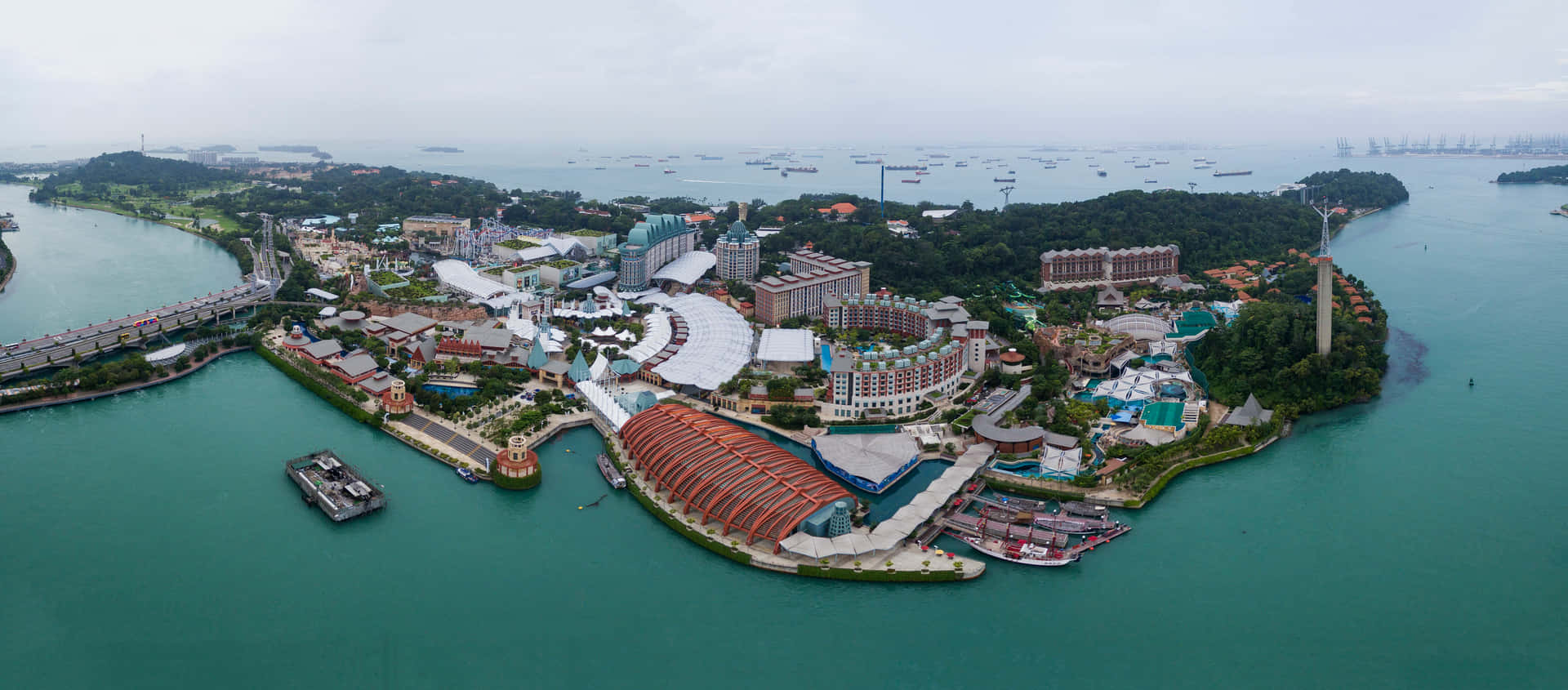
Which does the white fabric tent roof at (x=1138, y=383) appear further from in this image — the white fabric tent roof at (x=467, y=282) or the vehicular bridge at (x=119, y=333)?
the vehicular bridge at (x=119, y=333)

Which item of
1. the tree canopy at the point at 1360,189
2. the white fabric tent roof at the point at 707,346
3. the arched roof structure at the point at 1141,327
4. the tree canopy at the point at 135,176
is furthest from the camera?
the tree canopy at the point at 135,176

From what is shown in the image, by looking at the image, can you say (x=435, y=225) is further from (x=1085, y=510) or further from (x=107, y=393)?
(x=1085, y=510)

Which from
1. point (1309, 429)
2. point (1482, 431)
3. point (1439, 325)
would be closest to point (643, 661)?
point (1309, 429)

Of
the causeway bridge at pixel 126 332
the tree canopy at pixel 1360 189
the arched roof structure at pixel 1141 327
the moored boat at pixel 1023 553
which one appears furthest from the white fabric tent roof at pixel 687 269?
the tree canopy at pixel 1360 189

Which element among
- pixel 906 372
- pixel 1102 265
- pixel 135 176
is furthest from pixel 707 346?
pixel 135 176

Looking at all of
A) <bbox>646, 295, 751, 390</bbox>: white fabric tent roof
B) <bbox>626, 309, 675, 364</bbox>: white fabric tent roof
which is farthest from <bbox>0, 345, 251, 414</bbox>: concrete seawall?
<bbox>646, 295, 751, 390</bbox>: white fabric tent roof

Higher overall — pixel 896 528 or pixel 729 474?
pixel 729 474
